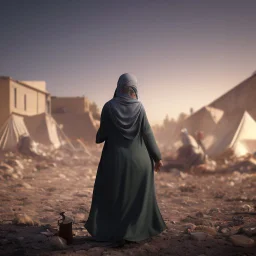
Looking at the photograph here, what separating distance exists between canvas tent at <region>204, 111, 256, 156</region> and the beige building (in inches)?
512

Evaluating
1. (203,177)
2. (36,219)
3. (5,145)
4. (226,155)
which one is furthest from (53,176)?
(5,145)

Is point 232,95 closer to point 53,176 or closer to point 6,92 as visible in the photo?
point 53,176

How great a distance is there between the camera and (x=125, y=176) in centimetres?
247

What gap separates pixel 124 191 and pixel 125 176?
146 millimetres

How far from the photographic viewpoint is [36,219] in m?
3.36

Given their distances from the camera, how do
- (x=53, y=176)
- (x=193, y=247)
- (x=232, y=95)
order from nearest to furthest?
1. (x=193, y=247)
2. (x=53, y=176)
3. (x=232, y=95)

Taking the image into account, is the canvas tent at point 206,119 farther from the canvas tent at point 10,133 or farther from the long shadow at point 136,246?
the long shadow at point 136,246

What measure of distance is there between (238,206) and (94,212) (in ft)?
9.19

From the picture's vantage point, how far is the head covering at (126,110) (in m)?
2.50

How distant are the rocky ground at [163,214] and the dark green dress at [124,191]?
0.16 m

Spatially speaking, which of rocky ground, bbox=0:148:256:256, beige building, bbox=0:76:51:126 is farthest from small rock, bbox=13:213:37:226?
beige building, bbox=0:76:51:126

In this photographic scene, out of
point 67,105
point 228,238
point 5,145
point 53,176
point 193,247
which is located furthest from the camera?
point 67,105

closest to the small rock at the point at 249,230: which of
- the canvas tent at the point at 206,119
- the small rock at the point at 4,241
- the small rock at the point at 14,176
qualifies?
the small rock at the point at 4,241

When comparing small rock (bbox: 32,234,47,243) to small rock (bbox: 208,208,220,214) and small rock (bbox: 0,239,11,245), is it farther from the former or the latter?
small rock (bbox: 208,208,220,214)
